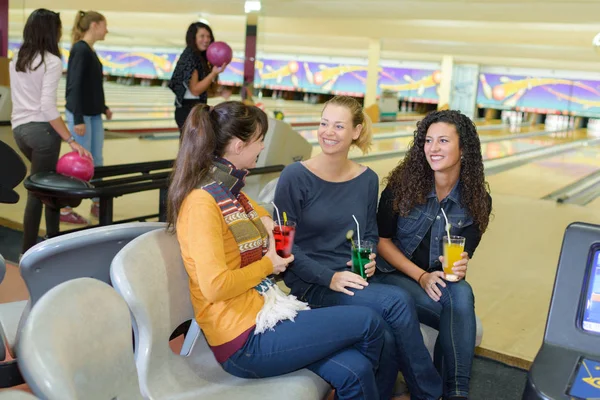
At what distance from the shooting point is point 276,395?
1.50 meters

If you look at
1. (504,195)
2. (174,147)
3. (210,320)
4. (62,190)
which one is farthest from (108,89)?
(210,320)

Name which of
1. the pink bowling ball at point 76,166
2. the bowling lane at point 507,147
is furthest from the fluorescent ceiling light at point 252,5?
the pink bowling ball at point 76,166

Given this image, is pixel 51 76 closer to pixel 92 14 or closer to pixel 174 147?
pixel 92 14

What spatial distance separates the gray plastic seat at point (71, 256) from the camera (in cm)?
148

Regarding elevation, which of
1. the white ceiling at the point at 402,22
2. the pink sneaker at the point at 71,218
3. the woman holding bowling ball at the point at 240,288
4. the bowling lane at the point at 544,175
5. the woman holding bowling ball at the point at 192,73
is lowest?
the pink sneaker at the point at 71,218

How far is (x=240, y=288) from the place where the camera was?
154cm

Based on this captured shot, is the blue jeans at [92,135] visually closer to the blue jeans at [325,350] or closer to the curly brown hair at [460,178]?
the curly brown hair at [460,178]

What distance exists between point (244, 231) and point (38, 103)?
2.01m

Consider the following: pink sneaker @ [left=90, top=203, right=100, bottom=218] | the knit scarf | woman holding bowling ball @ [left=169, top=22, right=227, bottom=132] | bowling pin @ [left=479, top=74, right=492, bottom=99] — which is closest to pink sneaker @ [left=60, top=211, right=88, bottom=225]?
pink sneaker @ [left=90, top=203, right=100, bottom=218]

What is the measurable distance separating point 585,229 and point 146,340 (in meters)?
0.87

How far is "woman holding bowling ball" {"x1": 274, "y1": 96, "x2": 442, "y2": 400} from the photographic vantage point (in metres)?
1.82

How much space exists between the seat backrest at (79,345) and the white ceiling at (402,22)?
17.4 feet

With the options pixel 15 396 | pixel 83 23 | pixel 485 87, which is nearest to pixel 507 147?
pixel 485 87

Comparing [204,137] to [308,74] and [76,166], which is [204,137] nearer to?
[76,166]
